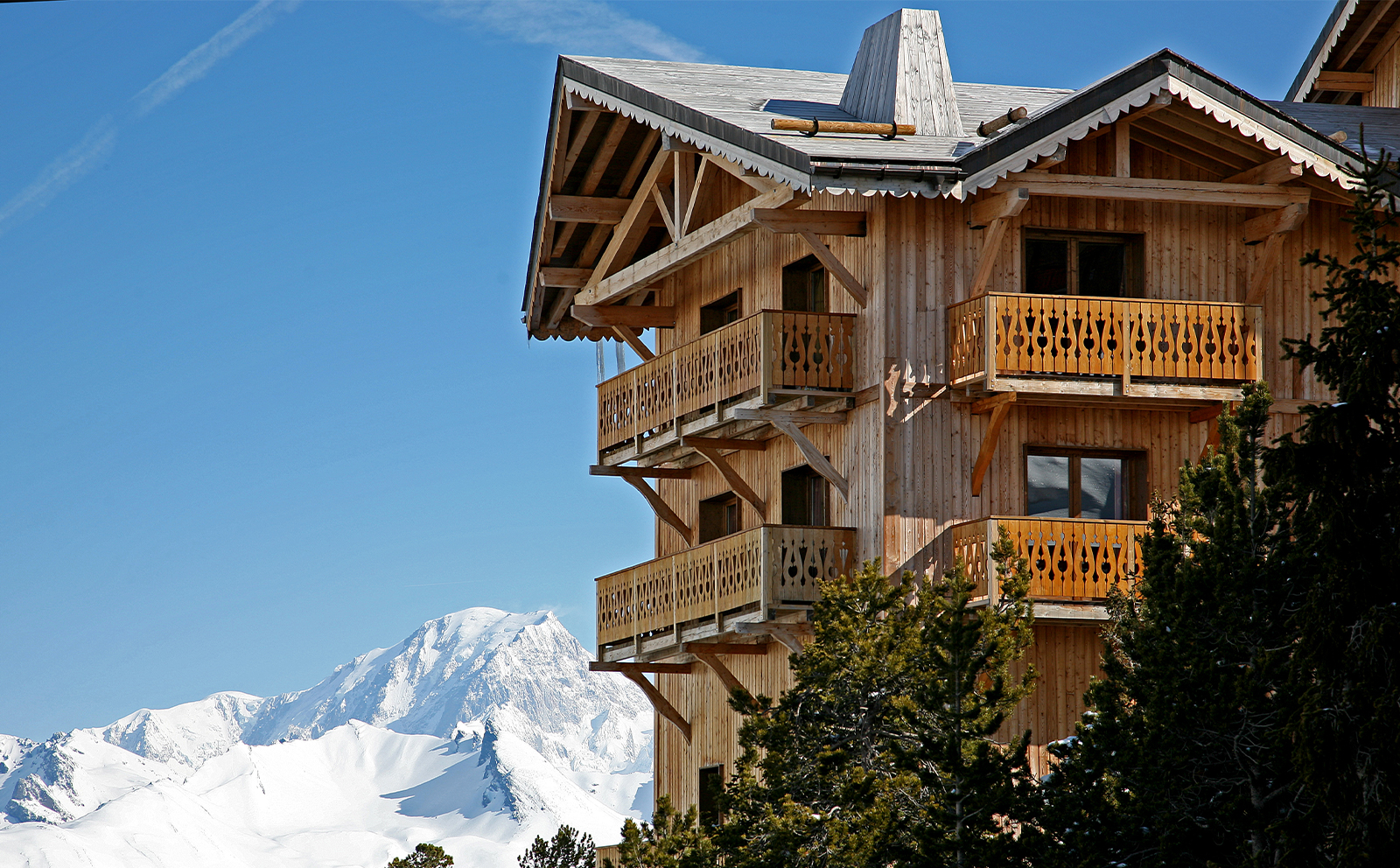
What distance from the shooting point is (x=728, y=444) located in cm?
3044

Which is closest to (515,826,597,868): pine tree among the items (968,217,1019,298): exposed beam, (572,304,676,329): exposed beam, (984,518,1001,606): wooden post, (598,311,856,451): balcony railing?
(598,311,856,451): balcony railing

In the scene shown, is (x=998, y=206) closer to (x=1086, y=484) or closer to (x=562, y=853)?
(x=1086, y=484)

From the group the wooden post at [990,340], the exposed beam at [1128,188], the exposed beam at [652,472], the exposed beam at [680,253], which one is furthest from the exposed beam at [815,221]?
the exposed beam at [652,472]

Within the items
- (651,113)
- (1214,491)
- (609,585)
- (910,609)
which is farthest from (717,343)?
(1214,491)

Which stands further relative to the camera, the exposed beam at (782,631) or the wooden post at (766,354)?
the wooden post at (766,354)

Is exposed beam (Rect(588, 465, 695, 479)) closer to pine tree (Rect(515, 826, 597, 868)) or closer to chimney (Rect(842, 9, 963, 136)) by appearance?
pine tree (Rect(515, 826, 597, 868))

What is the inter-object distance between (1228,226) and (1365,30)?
950 centimetres

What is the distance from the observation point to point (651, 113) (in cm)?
2886

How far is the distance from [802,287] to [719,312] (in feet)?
9.85

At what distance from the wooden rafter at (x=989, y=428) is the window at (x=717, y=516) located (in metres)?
6.55

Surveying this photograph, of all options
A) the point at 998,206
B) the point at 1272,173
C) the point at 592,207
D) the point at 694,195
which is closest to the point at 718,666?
the point at 694,195

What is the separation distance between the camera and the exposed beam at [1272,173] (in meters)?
26.8

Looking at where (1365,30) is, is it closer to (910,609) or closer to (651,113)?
(651,113)

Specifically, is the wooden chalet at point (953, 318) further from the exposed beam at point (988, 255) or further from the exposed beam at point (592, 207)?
the exposed beam at point (592, 207)
